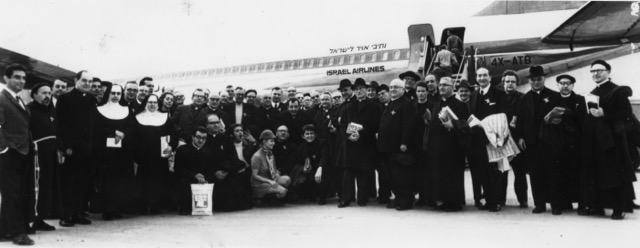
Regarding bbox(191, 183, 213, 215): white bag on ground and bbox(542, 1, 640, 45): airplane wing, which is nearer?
bbox(191, 183, 213, 215): white bag on ground

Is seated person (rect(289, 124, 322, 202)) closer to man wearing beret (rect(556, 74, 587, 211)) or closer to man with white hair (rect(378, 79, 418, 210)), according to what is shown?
man with white hair (rect(378, 79, 418, 210))

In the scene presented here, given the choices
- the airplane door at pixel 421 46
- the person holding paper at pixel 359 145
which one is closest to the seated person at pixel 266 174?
the person holding paper at pixel 359 145

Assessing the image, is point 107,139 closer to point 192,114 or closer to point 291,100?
point 192,114

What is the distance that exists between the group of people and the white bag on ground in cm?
19

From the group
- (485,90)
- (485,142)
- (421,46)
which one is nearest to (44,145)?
(485,142)

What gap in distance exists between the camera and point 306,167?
7176 millimetres

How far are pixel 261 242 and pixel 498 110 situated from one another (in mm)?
3415

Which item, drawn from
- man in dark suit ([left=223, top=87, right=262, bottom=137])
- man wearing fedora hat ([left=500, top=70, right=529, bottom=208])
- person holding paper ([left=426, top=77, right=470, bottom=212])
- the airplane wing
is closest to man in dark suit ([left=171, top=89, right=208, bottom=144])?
man in dark suit ([left=223, top=87, right=262, bottom=137])

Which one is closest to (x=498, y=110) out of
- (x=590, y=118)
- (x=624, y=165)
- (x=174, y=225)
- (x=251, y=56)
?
(x=590, y=118)

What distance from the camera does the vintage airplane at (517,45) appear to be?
10734 mm

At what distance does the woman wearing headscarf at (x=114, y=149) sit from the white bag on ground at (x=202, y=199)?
2.43ft

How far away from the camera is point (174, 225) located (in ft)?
17.4

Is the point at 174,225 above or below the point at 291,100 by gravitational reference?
below

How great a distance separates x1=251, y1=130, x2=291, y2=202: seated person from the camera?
6.82 metres
